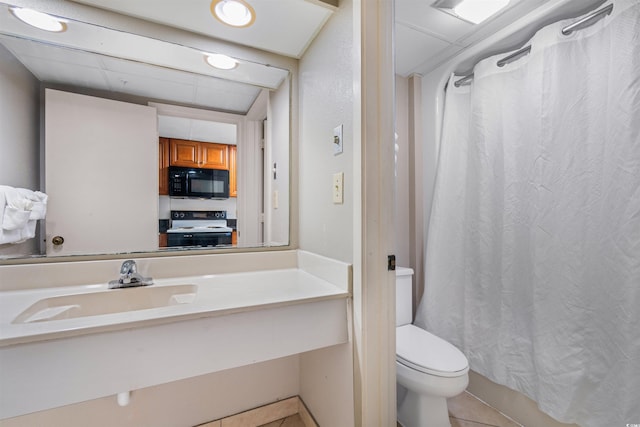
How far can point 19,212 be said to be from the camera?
1055mm

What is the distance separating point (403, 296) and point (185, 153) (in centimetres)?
146

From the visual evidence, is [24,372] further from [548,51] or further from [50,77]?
[548,51]

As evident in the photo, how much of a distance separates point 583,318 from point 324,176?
1.26 meters

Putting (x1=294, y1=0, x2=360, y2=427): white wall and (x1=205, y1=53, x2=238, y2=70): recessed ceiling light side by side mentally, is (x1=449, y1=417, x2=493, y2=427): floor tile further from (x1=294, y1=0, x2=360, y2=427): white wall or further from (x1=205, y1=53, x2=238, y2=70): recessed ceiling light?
(x1=205, y1=53, x2=238, y2=70): recessed ceiling light

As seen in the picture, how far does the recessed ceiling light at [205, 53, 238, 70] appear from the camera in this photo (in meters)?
1.33

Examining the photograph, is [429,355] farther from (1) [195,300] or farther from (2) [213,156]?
(2) [213,156]

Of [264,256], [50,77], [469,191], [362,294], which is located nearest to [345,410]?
[362,294]

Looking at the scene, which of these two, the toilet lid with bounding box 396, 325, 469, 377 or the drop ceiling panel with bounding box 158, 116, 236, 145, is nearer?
the toilet lid with bounding box 396, 325, 469, 377

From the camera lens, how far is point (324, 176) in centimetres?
122

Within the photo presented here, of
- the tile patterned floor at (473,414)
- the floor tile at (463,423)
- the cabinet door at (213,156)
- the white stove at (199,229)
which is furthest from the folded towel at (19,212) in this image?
the floor tile at (463,423)

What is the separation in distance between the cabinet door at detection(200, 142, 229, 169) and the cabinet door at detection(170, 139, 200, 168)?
2 cm

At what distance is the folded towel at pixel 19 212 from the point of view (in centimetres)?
102

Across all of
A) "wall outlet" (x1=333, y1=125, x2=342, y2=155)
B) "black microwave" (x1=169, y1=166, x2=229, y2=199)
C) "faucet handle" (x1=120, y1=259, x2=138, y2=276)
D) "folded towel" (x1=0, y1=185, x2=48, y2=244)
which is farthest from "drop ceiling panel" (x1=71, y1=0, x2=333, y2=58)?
"faucet handle" (x1=120, y1=259, x2=138, y2=276)

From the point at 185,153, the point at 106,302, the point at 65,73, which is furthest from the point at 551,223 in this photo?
the point at 65,73
